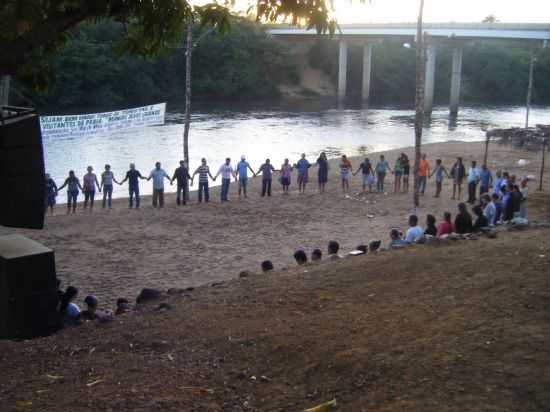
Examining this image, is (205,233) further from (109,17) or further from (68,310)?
(109,17)

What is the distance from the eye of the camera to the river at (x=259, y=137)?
34.9 meters

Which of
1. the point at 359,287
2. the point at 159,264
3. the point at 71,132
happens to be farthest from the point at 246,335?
the point at 71,132

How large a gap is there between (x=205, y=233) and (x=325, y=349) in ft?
36.1

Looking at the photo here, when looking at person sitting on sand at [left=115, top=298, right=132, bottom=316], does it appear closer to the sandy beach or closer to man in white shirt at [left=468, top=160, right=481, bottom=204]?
the sandy beach

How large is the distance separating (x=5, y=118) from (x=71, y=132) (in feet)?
55.0

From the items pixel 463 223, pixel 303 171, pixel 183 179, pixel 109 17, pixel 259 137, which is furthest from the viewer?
pixel 259 137

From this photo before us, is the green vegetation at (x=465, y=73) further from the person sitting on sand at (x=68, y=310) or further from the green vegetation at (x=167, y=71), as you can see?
the person sitting on sand at (x=68, y=310)

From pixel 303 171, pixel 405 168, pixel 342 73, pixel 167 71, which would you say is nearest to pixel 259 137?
pixel 303 171

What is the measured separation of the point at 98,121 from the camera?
25.2m

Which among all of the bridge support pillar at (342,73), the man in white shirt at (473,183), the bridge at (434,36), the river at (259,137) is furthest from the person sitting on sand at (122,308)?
the bridge support pillar at (342,73)

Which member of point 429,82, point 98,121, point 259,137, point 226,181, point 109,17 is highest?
point 109,17

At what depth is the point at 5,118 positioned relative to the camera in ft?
27.4

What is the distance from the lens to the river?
114 feet

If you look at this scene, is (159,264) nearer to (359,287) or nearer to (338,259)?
(338,259)
